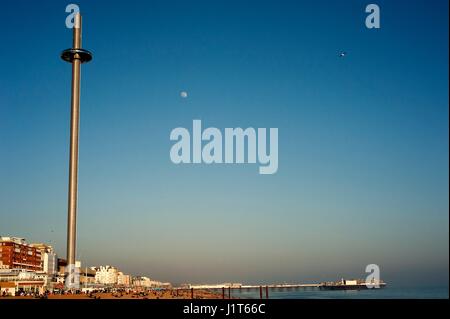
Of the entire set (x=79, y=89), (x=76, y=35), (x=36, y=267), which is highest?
(x=76, y=35)

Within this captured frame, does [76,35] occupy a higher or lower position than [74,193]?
higher

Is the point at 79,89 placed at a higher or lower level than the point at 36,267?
higher
